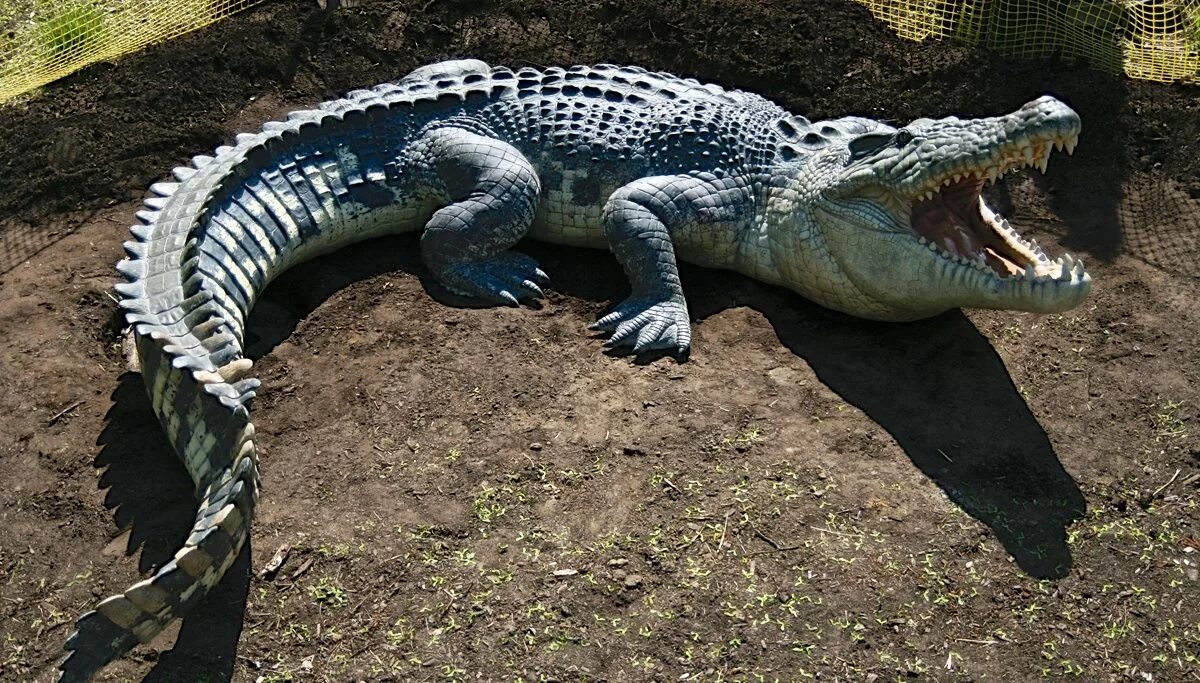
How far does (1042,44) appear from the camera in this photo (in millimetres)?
7086

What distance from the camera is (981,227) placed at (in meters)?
5.16

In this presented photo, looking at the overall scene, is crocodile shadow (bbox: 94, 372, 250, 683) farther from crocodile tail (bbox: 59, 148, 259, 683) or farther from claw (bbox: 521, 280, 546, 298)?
claw (bbox: 521, 280, 546, 298)

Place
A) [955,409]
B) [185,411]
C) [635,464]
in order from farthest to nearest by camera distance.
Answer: [955,409]
[635,464]
[185,411]

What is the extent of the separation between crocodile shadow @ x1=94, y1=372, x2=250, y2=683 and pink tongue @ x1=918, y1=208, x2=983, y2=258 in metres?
3.26

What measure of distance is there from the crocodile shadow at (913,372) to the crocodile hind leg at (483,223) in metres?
0.16

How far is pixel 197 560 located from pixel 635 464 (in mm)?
1764

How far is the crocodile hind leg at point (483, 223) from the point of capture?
5.67m

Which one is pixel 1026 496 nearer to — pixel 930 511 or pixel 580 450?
pixel 930 511

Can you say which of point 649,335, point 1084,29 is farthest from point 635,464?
point 1084,29

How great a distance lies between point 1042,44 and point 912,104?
1.00 metres

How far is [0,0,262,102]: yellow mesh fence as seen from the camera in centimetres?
711

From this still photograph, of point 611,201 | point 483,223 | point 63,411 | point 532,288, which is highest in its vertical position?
point 611,201

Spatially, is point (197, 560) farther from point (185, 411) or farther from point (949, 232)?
point (949, 232)

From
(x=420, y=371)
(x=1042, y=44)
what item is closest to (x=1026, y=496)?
(x=420, y=371)
